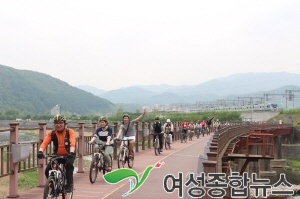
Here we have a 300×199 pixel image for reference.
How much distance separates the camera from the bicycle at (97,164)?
1177cm

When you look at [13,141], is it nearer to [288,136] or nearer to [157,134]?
[157,134]

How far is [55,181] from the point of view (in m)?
7.79

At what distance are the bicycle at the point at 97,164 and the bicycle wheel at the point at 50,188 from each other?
3956mm

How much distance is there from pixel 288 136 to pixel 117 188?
79.4 m

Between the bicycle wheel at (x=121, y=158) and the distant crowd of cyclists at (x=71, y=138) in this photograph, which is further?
the bicycle wheel at (x=121, y=158)

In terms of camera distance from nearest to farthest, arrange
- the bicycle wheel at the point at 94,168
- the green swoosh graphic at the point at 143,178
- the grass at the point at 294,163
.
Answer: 1. the green swoosh graphic at the point at 143,178
2. the bicycle wheel at the point at 94,168
3. the grass at the point at 294,163

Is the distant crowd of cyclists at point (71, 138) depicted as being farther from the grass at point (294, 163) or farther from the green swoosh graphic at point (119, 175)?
the grass at point (294, 163)

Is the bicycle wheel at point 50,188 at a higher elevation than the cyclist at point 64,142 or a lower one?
lower

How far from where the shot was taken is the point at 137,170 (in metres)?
14.7

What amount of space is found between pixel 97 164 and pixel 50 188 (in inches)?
174

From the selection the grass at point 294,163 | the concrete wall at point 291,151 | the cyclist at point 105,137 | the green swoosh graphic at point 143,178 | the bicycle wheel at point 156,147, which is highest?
the cyclist at point 105,137

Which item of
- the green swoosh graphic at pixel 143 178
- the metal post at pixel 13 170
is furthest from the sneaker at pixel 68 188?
the green swoosh graphic at pixel 143 178

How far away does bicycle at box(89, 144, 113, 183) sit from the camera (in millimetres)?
11773

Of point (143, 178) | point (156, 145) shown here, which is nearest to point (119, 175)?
point (143, 178)
